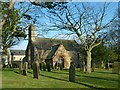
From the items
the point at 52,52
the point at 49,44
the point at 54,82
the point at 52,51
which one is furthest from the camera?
the point at 49,44

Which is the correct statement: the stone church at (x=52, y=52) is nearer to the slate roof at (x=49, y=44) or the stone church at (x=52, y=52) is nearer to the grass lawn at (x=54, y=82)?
the slate roof at (x=49, y=44)

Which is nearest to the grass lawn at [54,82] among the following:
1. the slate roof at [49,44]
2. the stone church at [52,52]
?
the stone church at [52,52]

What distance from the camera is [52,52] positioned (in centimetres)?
6788

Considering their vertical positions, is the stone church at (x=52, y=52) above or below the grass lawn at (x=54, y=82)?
above

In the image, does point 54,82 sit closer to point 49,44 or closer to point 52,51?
point 52,51

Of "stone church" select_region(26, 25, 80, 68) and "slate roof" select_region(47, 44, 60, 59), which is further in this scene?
"slate roof" select_region(47, 44, 60, 59)

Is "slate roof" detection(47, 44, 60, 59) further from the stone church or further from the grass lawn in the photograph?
the grass lawn

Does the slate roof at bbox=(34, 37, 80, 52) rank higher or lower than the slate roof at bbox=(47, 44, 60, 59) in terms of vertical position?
higher

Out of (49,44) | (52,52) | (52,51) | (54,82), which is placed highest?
(49,44)

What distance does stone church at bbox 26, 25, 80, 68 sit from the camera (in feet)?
216

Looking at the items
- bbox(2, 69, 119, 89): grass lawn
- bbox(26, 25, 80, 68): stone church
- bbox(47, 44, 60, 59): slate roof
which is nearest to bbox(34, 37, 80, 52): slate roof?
bbox(26, 25, 80, 68): stone church

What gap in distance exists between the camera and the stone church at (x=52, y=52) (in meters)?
65.7

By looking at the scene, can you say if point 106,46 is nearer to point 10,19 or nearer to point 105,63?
point 105,63

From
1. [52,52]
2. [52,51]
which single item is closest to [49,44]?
[52,51]
